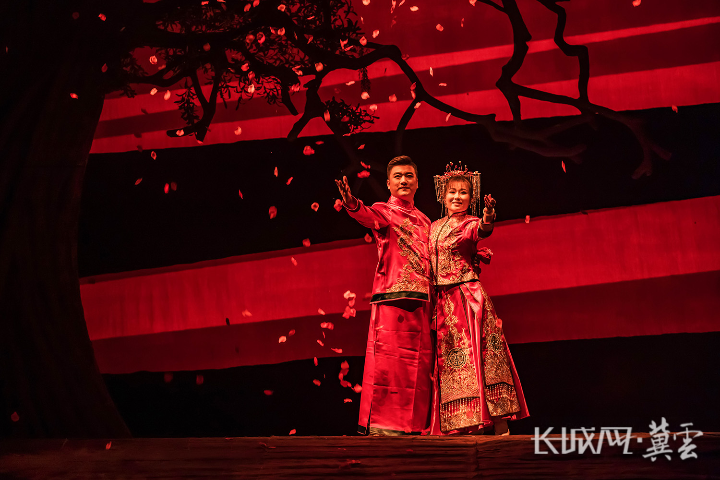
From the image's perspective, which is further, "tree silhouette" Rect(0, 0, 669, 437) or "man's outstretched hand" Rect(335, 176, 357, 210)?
"tree silhouette" Rect(0, 0, 669, 437)

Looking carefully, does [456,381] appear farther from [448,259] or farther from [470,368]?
[448,259]

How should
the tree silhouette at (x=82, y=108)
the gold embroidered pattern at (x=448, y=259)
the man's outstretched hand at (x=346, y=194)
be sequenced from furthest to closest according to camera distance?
the tree silhouette at (x=82, y=108)
the gold embroidered pattern at (x=448, y=259)
the man's outstretched hand at (x=346, y=194)

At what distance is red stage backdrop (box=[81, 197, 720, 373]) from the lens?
8.63 feet

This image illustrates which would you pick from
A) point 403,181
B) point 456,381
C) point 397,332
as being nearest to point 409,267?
point 397,332

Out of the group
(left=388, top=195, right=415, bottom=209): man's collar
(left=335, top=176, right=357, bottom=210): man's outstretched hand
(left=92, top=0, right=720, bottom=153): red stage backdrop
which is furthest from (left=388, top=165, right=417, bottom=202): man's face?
(left=92, top=0, right=720, bottom=153): red stage backdrop

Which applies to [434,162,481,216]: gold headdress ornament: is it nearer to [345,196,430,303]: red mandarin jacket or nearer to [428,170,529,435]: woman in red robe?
[428,170,529,435]: woman in red robe

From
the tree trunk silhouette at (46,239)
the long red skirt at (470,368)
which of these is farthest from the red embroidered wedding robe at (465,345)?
the tree trunk silhouette at (46,239)

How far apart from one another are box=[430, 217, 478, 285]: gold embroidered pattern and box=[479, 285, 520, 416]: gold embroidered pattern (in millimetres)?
119

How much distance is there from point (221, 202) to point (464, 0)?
4.69 ft

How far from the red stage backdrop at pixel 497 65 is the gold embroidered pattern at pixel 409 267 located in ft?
1.94

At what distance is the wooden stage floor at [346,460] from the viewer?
127cm

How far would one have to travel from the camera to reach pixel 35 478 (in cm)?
136

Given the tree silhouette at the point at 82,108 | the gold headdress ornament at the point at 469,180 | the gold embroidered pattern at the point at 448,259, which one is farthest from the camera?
the tree silhouette at the point at 82,108

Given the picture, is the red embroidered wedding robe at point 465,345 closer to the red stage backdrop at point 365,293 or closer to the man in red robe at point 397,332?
the man in red robe at point 397,332
